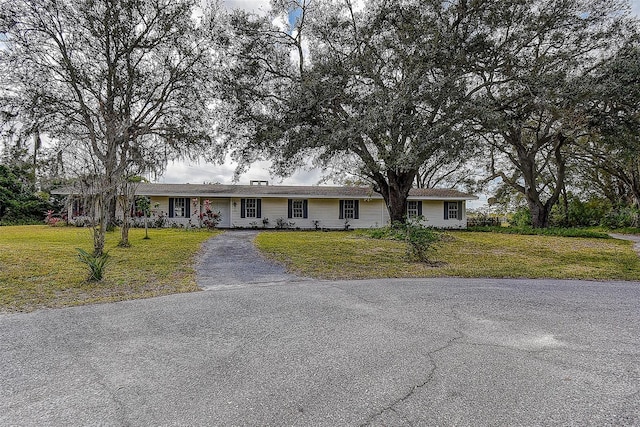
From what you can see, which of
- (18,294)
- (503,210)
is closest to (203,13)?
(18,294)

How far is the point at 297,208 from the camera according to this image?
73.0 ft

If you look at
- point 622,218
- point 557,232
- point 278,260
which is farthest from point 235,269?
point 622,218

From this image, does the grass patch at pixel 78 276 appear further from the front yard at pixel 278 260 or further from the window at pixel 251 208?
the window at pixel 251 208

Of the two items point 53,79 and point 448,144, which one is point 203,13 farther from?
point 448,144

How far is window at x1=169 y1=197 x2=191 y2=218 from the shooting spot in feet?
70.6

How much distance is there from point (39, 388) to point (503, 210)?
35.0m

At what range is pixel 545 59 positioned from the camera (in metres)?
11.0

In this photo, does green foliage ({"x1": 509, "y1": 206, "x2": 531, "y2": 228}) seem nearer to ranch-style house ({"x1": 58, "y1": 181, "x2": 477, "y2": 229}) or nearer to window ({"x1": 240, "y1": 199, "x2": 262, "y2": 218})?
ranch-style house ({"x1": 58, "y1": 181, "x2": 477, "y2": 229})

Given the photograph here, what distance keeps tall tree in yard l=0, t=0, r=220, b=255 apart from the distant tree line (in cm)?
6

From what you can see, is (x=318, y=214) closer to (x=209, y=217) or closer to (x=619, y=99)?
(x=209, y=217)

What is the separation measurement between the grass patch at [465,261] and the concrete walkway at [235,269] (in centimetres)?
51

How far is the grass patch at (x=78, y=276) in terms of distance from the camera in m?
5.36

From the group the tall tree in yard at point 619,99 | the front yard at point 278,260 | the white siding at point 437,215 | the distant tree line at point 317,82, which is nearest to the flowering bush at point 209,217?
the distant tree line at point 317,82

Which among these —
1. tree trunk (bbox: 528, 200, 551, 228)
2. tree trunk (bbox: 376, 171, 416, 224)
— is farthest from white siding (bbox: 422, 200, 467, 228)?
tree trunk (bbox: 376, 171, 416, 224)
